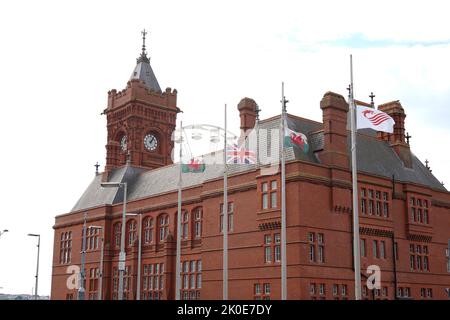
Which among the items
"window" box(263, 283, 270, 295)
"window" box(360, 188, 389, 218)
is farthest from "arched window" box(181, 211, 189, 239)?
"window" box(360, 188, 389, 218)

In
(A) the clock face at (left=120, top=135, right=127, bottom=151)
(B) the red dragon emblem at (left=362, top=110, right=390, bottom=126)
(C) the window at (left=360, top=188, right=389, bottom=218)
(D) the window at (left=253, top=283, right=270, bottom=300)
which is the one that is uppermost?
(A) the clock face at (left=120, top=135, right=127, bottom=151)

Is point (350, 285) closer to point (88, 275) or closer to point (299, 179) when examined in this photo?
point (299, 179)

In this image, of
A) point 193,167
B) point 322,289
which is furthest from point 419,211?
point 193,167

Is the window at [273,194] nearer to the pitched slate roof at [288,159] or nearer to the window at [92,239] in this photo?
the pitched slate roof at [288,159]

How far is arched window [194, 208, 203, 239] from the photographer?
2072 inches

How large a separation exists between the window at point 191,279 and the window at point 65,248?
20071 mm

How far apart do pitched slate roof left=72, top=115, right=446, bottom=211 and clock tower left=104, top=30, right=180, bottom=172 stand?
830cm

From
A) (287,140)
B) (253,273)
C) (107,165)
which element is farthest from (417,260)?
(107,165)

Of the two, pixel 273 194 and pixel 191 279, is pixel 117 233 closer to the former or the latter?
pixel 191 279

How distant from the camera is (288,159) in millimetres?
43562

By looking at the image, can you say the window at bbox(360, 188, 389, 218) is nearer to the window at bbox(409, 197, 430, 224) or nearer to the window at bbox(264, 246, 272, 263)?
the window at bbox(409, 197, 430, 224)

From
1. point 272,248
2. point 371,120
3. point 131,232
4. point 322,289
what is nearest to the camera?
point 371,120

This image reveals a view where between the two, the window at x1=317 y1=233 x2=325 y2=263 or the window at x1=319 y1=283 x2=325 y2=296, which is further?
the window at x1=317 y1=233 x2=325 y2=263

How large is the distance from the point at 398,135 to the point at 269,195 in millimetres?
18309
